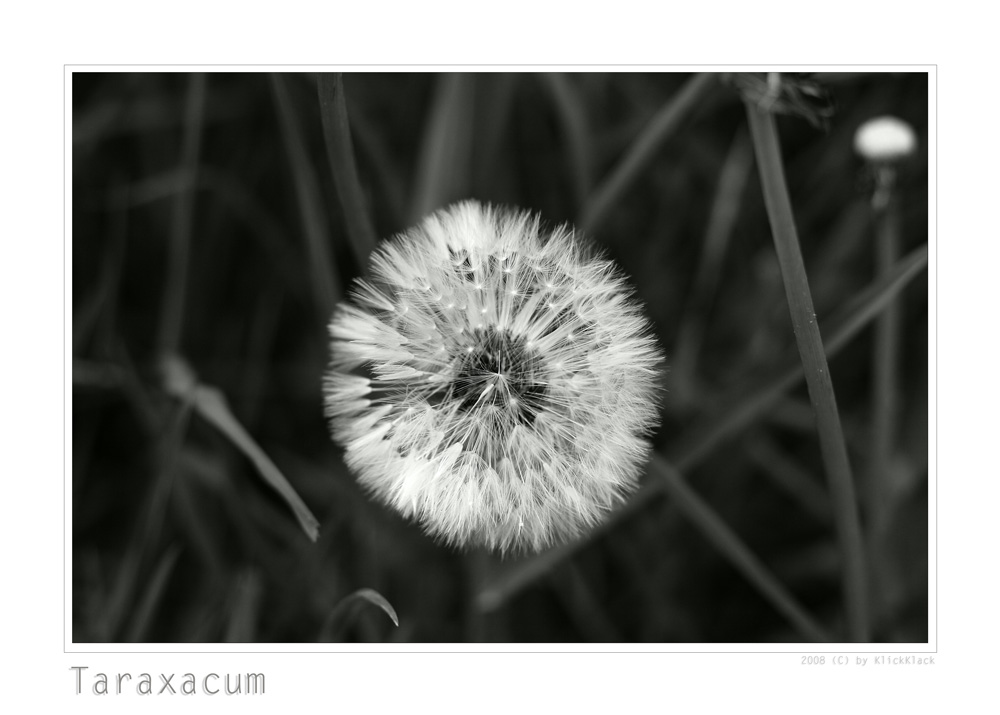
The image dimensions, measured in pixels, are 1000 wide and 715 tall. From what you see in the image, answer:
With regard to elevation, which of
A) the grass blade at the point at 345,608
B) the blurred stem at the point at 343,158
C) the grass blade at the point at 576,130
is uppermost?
the grass blade at the point at 576,130

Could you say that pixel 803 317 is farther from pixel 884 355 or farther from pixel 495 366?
pixel 884 355

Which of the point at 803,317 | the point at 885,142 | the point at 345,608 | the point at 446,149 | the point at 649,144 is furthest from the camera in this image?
the point at 446,149

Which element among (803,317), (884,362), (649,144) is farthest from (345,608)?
(884,362)

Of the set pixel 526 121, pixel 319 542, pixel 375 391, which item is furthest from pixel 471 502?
pixel 526 121

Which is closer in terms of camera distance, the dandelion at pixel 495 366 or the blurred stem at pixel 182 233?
the dandelion at pixel 495 366

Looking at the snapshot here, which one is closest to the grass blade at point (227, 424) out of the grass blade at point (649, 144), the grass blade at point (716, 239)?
the grass blade at point (649, 144)

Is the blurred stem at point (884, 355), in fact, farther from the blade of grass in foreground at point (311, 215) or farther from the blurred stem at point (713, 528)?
the blade of grass in foreground at point (311, 215)

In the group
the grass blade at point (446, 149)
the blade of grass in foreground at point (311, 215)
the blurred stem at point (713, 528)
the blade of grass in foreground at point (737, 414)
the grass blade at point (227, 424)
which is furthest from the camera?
the grass blade at point (446, 149)
